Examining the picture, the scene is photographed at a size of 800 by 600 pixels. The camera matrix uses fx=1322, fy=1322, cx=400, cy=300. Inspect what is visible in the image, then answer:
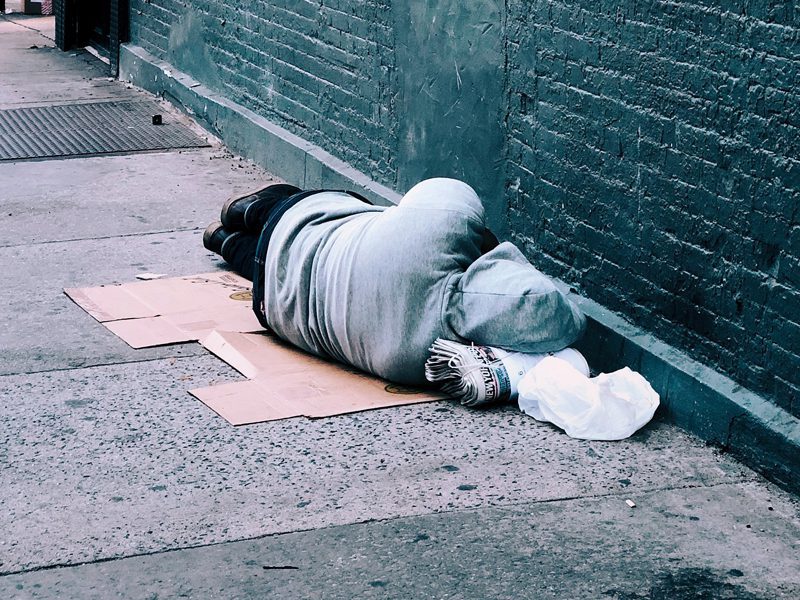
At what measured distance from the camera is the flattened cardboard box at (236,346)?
445 centimetres

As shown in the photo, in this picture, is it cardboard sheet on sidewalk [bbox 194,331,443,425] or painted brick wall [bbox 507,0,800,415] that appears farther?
cardboard sheet on sidewalk [bbox 194,331,443,425]

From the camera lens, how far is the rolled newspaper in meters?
4.38

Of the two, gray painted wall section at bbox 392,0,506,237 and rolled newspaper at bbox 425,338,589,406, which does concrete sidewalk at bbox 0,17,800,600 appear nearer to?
rolled newspaper at bbox 425,338,589,406

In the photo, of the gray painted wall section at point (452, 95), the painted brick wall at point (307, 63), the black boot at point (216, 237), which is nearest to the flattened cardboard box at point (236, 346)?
the black boot at point (216, 237)

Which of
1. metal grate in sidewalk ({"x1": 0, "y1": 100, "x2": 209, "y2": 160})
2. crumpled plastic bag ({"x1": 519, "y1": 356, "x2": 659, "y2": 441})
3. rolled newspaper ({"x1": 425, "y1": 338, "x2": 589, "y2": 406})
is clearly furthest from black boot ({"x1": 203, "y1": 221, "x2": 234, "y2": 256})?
metal grate in sidewalk ({"x1": 0, "y1": 100, "x2": 209, "y2": 160})

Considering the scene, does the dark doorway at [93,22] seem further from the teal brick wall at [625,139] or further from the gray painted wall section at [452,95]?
the gray painted wall section at [452,95]

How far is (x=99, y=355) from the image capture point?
16.1ft

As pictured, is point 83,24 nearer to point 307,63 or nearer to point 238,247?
point 307,63

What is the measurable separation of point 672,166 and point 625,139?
283 mm

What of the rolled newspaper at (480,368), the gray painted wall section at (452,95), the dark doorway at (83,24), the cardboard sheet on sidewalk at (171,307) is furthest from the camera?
the dark doorway at (83,24)

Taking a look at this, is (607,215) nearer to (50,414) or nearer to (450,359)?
(450,359)

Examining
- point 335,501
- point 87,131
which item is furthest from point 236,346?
point 87,131

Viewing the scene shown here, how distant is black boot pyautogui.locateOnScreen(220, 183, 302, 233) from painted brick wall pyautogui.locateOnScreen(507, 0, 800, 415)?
3.31 feet

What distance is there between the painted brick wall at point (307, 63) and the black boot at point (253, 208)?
0.94 m
